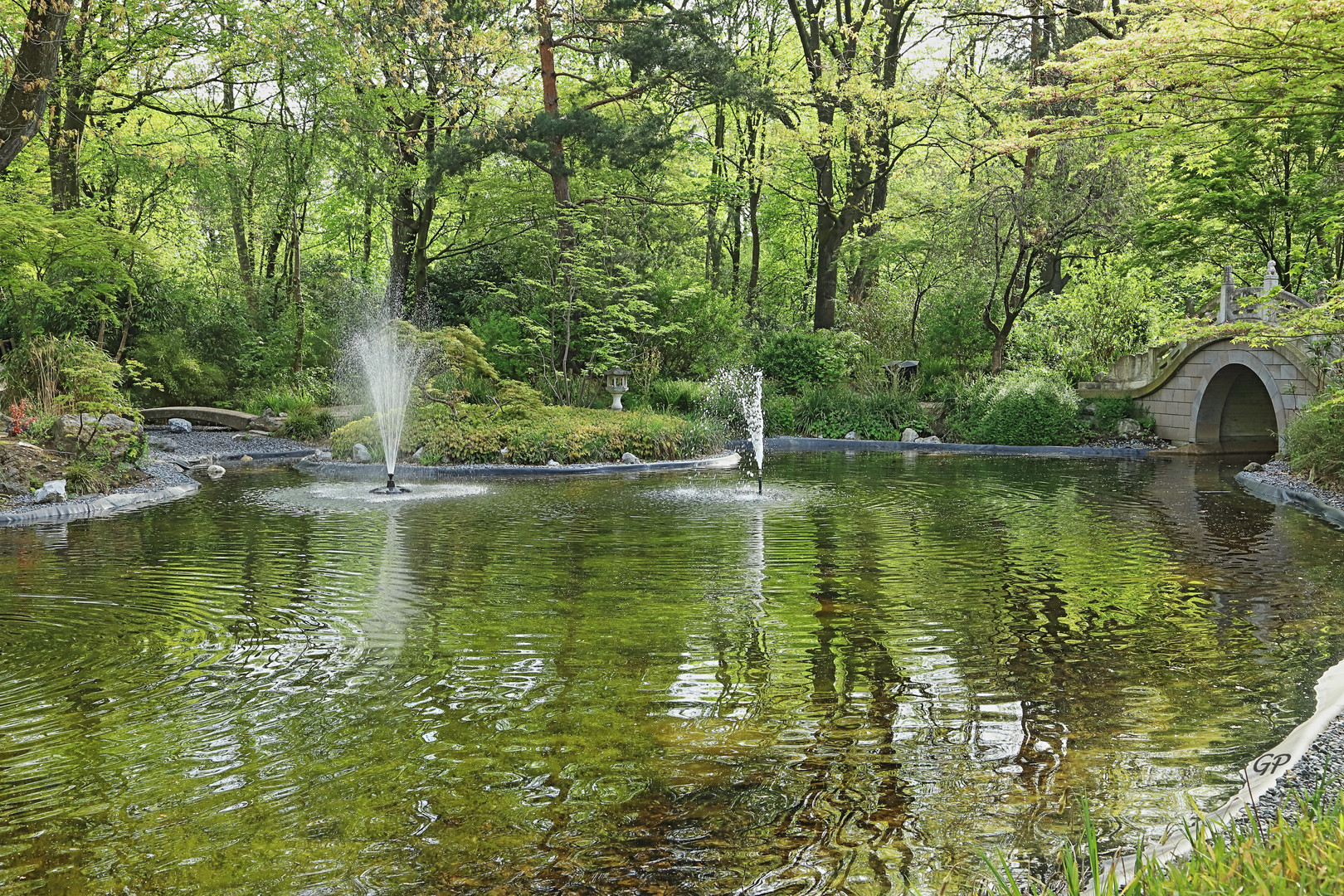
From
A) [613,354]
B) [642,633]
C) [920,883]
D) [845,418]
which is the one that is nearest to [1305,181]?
[845,418]

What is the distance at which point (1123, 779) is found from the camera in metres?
3.58

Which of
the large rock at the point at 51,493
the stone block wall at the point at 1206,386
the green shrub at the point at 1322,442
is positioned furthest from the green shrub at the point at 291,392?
the green shrub at the point at 1322,442

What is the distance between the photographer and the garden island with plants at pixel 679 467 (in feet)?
11.1

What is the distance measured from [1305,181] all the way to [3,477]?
19.8 meters

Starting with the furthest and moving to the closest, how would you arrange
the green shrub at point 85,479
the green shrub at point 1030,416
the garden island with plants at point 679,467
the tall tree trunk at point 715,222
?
the tall tree trunk at point 715,222, the green shrub at point 1030,416, the green shrub at point 85,479, the garden island with plants at point 679,467

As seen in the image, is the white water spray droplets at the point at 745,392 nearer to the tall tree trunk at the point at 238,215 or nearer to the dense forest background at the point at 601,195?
the dense forest background at the point at 601,195

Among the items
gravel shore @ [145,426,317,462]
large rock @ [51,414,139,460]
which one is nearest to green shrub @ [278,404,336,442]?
gravel shore @ [145,426,317,462]

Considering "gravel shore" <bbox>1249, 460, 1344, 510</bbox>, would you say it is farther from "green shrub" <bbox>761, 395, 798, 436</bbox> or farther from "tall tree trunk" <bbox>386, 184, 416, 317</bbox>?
"tall tree trunk" <bbox>386, 184, 416, 317</bbox>

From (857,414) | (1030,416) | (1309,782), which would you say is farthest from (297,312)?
(1309,782)

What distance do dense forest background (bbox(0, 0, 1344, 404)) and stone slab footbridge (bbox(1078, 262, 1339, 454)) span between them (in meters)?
1.32

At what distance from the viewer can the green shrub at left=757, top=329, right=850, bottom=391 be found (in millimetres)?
21797

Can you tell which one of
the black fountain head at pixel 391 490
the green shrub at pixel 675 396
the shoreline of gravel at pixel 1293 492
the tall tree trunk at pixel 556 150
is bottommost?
the shoreline of gravel at pixel 1293 492

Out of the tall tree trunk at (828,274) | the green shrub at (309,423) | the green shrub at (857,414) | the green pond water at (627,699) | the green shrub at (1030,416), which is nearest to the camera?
the green pond water at (627,699)

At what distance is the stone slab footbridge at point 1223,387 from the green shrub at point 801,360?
211 inches
